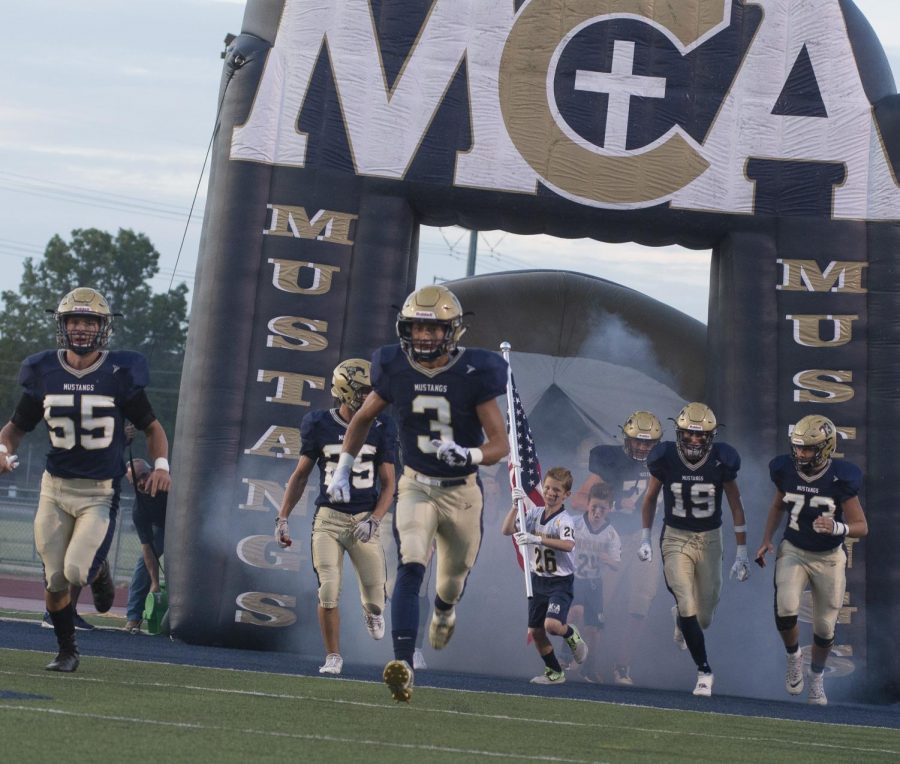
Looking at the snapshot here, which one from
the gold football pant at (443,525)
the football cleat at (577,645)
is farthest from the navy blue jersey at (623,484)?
the gold football pant at (443,525)

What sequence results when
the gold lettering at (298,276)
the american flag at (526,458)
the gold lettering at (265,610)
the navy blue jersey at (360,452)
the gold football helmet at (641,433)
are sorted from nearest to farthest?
the navy blue jersey at (360,452) → the american flag at (526,458) → the gold lettering at (265,610) → the gold lettering at (298,276) → the gold football helmet at (641,433)

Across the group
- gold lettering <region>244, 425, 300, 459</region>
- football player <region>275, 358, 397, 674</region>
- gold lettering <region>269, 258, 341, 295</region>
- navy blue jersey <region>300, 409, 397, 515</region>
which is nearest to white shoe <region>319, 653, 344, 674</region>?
football player <region>275, 358, 397, 674</region>

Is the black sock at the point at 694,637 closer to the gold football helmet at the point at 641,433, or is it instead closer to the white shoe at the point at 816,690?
the white shoe at the point at 816,690

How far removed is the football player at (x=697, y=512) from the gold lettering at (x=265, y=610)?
2.37 metres

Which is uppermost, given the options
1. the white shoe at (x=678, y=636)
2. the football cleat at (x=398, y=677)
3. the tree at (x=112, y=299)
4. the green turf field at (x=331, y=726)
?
the tree at (x=112, y=299)

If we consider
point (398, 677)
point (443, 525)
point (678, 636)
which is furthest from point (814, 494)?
point (398, 677)

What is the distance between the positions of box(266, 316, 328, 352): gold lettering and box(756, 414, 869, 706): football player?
307 cm

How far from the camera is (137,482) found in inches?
342

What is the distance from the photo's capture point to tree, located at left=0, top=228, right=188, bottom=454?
3672 centimetres

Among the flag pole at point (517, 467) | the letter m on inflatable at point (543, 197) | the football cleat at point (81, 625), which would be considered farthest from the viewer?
the football cleat at point (81, 625)

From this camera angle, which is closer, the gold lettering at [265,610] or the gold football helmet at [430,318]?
the gold football helmet at [430,318]

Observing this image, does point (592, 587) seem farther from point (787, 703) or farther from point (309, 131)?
point (309, 131)

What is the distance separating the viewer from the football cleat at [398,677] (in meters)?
5.77

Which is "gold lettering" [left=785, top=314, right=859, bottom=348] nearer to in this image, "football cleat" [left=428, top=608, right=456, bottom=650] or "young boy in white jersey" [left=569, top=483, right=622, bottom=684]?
"young boy in white jersey" [left=569, top=483, right=622, bottom=684]
